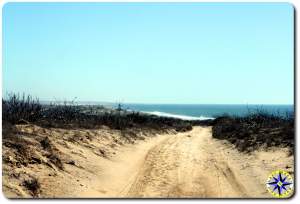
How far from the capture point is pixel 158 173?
41.4ft

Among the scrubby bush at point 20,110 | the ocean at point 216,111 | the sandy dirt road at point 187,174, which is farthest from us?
the ocean at point 216,111

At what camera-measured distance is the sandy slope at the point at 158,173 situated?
1032 cm

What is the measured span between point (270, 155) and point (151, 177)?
14.8 feet

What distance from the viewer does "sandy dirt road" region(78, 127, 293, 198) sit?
10.3 meters

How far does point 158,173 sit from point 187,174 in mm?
773

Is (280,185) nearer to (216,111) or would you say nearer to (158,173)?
(158,173)

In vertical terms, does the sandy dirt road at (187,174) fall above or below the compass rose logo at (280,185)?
below

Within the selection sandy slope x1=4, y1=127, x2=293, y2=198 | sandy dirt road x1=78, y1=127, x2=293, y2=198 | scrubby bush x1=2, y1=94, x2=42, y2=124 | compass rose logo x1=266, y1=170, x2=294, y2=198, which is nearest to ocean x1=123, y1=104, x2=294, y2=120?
sandy dirt road x1=78, y1=127, x2=293, y2=198

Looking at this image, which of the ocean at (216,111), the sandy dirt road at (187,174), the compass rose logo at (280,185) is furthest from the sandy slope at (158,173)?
A: the ocean at (216,111)

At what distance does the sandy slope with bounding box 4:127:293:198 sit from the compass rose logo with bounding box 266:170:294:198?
0.18m

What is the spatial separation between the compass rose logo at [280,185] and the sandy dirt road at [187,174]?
0.19 metres

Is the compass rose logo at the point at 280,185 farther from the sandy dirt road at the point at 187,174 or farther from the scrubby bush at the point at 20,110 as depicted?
the scrubby bush at the point at 20,110

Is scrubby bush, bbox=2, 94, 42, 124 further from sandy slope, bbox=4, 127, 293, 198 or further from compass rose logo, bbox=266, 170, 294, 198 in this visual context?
compass rose logo, bbox=266, 170, 294, 198

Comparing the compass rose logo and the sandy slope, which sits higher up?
the compass rose logo
